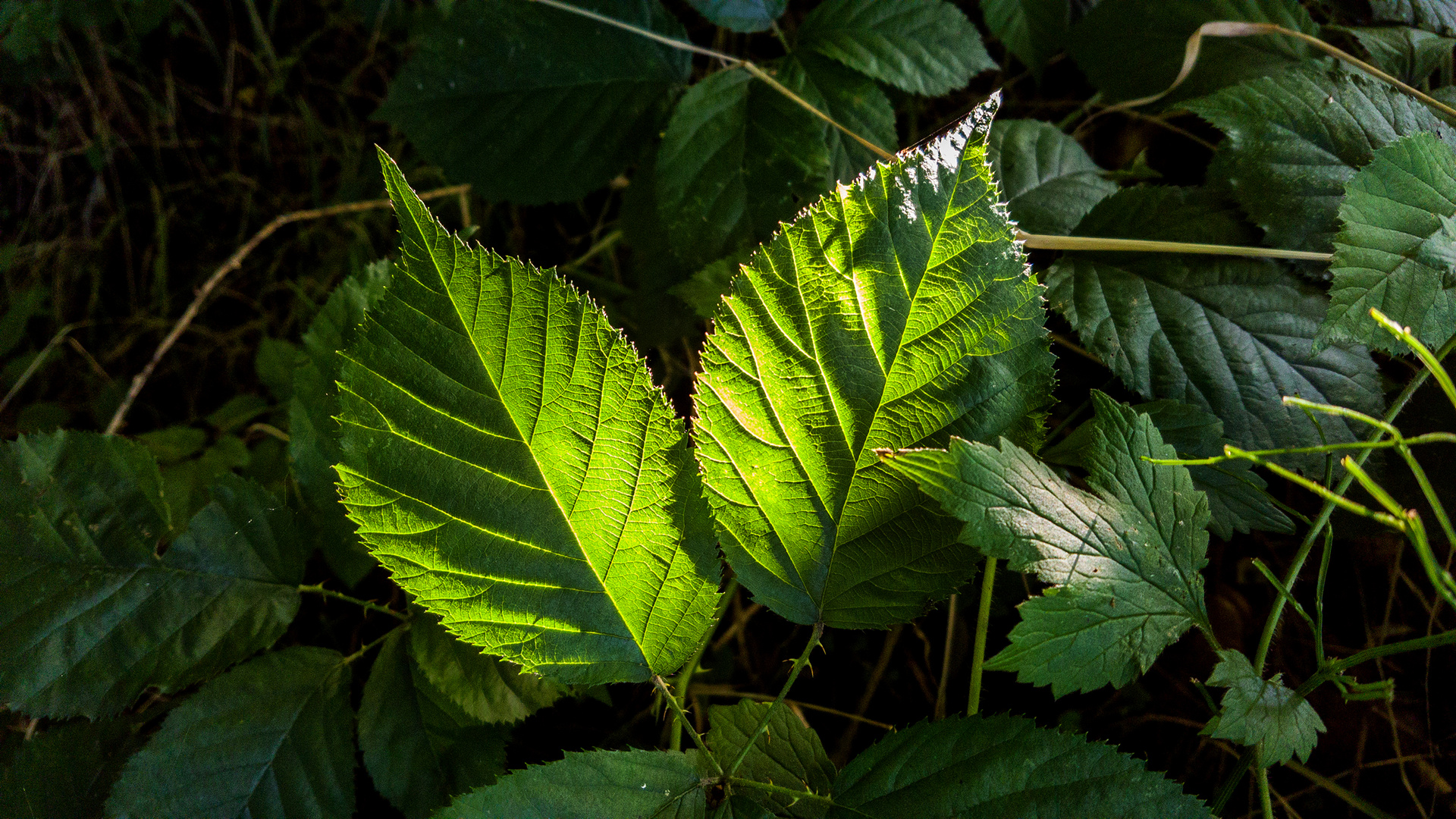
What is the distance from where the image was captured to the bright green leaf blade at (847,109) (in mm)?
1382

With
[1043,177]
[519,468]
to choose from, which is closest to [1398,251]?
[1043,177]

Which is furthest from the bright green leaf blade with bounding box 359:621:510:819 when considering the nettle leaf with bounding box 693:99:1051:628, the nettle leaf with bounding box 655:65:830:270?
the nettle leaf with bounding box 655:65:830:270

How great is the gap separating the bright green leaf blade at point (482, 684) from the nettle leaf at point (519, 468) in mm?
240

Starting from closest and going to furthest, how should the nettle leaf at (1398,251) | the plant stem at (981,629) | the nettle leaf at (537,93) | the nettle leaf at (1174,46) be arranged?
the nettle leaf at (1398,251) < the plant stem at (981,629) < the nettle leaf at (1174,46) < the nettle leaf at (537,93)

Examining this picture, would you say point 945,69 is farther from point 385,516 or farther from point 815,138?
point 385,516

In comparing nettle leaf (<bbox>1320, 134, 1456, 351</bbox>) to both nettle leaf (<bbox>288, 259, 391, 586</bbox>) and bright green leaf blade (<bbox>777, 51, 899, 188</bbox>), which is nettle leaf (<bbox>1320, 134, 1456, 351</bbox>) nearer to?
bright green leaf blade (<bbox>777, 51, 899, 188</bbox>)

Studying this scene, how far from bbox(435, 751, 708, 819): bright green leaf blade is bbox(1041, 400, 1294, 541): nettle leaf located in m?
0.58

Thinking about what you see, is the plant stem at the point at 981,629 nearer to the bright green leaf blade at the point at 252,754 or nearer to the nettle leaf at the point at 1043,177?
the nettle leaf at the point at 1043,177

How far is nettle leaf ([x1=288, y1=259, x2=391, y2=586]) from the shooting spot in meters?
1.24

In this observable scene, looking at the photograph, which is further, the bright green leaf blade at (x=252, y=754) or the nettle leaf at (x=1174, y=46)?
the nettle leaf at (x=1174, y=46)

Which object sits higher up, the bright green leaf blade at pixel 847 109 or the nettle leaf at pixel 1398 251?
the bright green leaf blade at pixel 847 109

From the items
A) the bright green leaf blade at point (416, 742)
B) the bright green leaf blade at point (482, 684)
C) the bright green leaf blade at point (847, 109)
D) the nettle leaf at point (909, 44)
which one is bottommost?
the bright green leaf blade at point (416, 742)

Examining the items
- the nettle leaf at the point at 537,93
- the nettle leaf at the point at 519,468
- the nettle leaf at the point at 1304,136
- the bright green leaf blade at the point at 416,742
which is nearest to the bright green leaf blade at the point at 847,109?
the nettle leaf at the point at 537,93

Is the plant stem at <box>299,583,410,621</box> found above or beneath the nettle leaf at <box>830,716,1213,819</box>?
above
